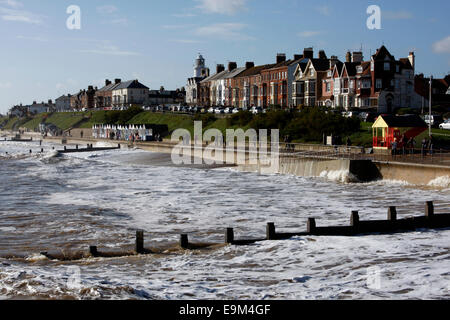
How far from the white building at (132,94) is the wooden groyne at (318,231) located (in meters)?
161

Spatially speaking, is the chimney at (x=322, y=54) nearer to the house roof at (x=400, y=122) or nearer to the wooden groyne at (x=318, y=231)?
the house roof at (x=400, y=122)

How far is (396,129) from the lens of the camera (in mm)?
43219

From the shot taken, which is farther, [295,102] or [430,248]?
[295,102]

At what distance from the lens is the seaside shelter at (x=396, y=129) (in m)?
43.2

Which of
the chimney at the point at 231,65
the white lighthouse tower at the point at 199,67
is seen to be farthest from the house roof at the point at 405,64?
the white lighthouse tower at the point at 199,67

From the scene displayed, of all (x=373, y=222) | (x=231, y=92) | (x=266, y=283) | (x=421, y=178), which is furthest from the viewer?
(x=231, y=92)

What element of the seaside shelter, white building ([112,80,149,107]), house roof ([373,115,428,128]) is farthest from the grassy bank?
white building ([112,80,149,107])

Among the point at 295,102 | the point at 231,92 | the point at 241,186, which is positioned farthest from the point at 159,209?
the point at 231,92

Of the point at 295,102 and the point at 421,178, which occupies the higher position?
the point at 295,102

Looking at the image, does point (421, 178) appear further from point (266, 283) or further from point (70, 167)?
point (70, 167)

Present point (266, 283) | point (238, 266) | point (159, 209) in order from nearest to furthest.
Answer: point (266, 283)
point (238, 266)
point (159, 209)

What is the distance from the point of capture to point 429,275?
16.4 meters

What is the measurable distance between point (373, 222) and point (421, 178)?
13.8m

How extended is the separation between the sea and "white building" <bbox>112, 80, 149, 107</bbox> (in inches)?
5631
